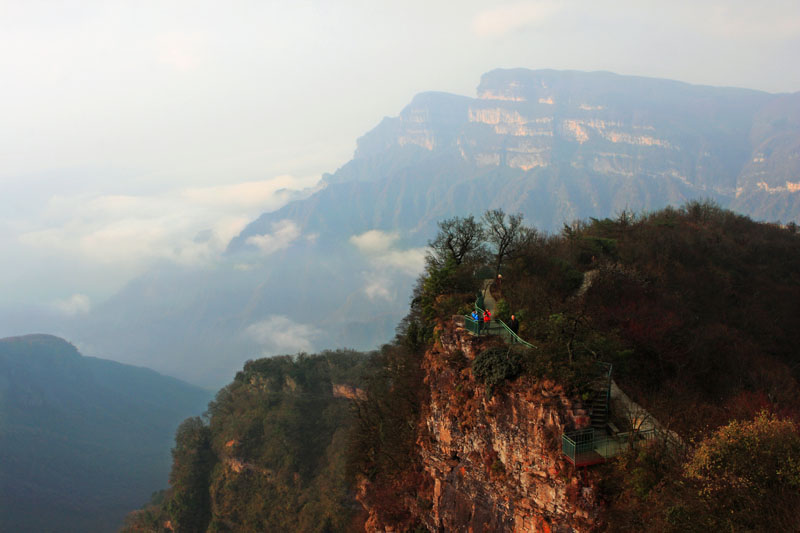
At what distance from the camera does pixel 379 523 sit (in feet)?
89.2

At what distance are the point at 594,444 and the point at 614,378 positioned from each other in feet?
12.8

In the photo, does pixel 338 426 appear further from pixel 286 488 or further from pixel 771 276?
pixel 771 276

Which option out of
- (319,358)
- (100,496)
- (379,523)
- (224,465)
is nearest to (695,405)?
(379,523)

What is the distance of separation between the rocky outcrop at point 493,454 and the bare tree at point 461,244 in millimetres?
7778

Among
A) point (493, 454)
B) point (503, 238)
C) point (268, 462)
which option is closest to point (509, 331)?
point (493, 454)

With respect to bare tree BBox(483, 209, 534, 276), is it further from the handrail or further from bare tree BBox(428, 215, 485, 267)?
the handrail

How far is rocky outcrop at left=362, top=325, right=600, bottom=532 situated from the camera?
14836 millimetres

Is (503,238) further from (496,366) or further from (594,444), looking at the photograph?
(594,444)

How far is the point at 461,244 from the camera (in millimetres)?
29031

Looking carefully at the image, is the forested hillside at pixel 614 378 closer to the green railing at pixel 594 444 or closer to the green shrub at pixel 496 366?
the green shrub at pixel 496 366

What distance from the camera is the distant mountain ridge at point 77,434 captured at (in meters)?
101

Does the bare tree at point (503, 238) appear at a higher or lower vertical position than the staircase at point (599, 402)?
higher

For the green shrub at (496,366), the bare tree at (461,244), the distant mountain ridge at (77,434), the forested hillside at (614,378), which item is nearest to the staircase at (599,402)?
the forested hillside at (614,378)

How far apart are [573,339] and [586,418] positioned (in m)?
2.99
